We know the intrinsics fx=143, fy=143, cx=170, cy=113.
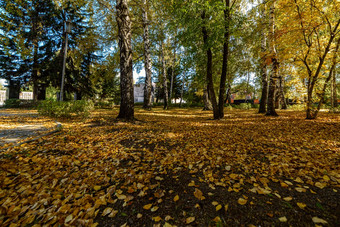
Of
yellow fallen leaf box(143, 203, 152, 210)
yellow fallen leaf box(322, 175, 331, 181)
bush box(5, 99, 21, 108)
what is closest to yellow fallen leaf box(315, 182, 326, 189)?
yellow fallen leaf box(322, 175, 331, 181)

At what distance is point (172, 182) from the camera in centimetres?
257

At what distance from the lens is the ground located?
6.05ft

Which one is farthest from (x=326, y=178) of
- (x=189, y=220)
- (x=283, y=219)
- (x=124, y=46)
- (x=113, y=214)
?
(x=124, y=46)

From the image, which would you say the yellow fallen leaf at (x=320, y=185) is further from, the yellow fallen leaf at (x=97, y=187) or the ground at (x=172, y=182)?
the yellow fallen leaf at (x=97, y=187)

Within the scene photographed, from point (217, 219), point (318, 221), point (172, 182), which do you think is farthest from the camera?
point (172, 182)

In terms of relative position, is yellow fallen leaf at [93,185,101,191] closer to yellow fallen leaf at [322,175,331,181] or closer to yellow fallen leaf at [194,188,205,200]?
yellow fallen leaf at [194,188,205,200]

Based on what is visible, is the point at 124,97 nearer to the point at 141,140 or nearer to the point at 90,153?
A: the point at 141,140

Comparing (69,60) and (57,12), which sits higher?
(57,12)

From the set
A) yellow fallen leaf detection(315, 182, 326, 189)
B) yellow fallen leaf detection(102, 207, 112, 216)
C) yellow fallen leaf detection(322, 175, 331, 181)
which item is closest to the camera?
yellow fallen leaf detection(102, 207, 112, 216)

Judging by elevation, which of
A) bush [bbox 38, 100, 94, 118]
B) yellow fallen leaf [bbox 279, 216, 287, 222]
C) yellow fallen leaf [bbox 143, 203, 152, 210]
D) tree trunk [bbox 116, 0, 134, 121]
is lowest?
yellow fallen leaf [bbox 143, 203, 152, 210]

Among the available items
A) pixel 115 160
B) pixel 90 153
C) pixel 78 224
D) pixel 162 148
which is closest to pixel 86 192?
pixel 78 224

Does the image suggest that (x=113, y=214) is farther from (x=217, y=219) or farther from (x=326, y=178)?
(x=326, y=178)

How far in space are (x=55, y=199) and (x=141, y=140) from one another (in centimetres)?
250

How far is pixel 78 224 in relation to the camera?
179 cm
